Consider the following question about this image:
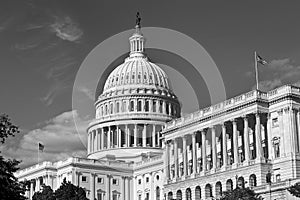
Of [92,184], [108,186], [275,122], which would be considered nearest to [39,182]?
[92,184]

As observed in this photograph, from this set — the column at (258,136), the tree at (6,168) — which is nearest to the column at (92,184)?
the column at (258,136)

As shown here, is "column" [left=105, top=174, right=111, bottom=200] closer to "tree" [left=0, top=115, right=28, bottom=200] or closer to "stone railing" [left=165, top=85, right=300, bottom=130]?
"stone railing" [left=165, top=85, right=300, bottom=130]

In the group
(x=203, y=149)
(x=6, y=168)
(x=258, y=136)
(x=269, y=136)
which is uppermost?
(x=203, y=149)

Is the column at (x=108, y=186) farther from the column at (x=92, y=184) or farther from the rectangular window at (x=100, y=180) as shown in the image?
the column at (x=92, y=184)

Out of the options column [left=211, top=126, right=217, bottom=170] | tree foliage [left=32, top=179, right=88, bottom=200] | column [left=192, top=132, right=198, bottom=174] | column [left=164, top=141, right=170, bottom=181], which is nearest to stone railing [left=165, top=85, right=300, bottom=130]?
column [left=211, top=126, right=217, bottom=170]

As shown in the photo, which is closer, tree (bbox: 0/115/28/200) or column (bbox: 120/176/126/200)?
tree (bbox: 0/115/28/200)

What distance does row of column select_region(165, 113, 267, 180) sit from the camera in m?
130

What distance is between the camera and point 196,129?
482 feet

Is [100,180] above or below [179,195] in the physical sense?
above

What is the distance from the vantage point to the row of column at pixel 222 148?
130500mm

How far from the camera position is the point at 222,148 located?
142 metres

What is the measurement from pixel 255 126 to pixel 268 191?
2024 cm

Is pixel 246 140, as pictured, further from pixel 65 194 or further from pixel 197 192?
pixel 65 194

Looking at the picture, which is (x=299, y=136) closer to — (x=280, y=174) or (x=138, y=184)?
(x=280, y=174)
